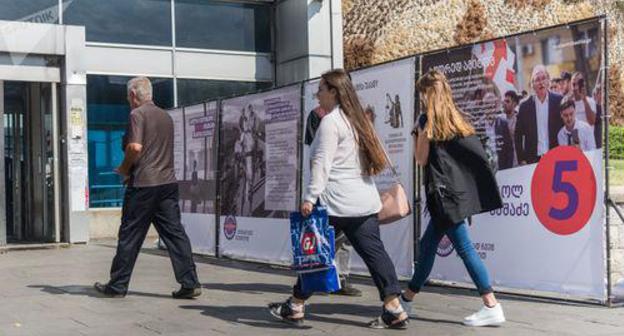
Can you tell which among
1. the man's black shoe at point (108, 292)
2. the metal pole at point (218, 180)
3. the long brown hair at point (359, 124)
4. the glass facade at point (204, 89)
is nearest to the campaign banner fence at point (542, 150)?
the long brown hair at point (359, 124)

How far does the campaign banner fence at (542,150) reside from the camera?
6.48 meters

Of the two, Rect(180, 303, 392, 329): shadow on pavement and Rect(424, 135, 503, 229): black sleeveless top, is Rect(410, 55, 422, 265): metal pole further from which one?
Rect(424, 135, 503, 229): black sleeveless top

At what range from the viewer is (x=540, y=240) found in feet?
22.5

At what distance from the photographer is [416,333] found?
5.67m

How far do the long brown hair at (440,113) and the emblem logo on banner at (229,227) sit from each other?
5.14m

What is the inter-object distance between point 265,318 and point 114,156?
991 centimetres

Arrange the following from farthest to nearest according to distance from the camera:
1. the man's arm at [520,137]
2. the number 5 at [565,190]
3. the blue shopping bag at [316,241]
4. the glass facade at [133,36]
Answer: the glass facade at [133,36] < the man's arm at [520,137] < the number 5 at [565,190] < the blue shopping bag at [316,241]

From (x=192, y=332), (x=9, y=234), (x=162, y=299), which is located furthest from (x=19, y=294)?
(x=9, y=234)

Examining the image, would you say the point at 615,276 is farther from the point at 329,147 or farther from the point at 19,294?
the point at 19,294

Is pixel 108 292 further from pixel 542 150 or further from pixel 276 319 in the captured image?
pixel 542 150

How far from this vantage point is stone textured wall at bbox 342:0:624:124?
66.0 feet

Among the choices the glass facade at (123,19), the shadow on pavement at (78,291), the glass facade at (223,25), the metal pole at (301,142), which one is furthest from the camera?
the glass facade at (223,25)

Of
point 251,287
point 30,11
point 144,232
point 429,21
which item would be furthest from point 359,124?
point 429,21

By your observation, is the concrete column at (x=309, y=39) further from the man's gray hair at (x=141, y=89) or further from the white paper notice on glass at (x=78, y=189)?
the man's gray hair at (x=141, y=89)
